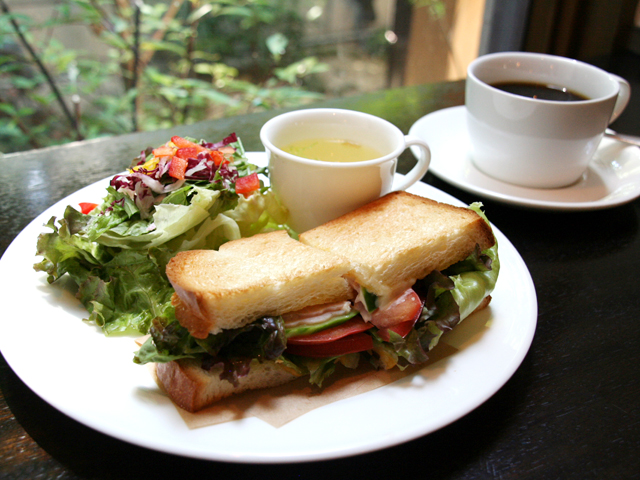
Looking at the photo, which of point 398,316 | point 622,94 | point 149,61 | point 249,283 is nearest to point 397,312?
point 398,316

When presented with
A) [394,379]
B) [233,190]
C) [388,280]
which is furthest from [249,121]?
[394,379]

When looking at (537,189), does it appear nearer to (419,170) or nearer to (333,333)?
(419,170)

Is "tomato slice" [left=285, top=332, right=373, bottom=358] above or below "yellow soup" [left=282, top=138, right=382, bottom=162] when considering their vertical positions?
below

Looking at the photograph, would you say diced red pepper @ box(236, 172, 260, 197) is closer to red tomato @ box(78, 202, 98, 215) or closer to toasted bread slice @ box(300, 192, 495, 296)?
toasted bread slice @ box(300, 192, 495, 296)

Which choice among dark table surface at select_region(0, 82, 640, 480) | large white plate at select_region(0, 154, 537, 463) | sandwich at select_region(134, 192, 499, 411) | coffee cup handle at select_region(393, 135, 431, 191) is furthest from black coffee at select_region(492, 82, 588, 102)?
large white plate at select_region(0, 154, 537, 463)

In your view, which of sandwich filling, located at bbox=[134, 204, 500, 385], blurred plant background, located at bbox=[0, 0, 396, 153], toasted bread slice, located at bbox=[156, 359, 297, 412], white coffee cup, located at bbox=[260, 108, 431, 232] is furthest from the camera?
blurred plant background, located at bbox=[0, 0, 396, 153]

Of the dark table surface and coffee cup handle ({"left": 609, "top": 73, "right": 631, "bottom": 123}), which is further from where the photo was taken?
coffee cup handle ({"left": 609, "top": 73, "right": 631, "bottom": 123})
